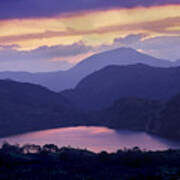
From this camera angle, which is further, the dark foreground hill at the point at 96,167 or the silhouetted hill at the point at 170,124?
the silhouetted hill at the point at 170,124

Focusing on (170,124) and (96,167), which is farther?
(170,124)

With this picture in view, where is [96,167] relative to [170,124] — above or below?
below

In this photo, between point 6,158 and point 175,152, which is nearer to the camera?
point 6,158

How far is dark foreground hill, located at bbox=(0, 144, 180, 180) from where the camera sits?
46.4 m

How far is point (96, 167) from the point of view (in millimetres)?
53188

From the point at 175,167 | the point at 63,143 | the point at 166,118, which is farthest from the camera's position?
the point at 166,118

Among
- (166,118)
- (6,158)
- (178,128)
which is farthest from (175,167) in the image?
(166,118)

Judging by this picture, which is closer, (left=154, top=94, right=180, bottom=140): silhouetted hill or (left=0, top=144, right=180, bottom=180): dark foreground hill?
(left=0, top=144, right=180, bottom=180): dark foreground hill

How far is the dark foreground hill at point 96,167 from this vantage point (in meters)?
46.4

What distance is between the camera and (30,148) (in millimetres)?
100125

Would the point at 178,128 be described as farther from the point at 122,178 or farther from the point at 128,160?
the point at 122,178

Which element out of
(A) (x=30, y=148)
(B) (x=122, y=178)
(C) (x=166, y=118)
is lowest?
(B) (x=122, y=178)

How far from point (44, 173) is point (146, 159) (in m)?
19.3

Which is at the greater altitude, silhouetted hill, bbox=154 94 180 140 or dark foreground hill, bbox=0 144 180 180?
silhouetted hill, bbox=154 94 180 140
